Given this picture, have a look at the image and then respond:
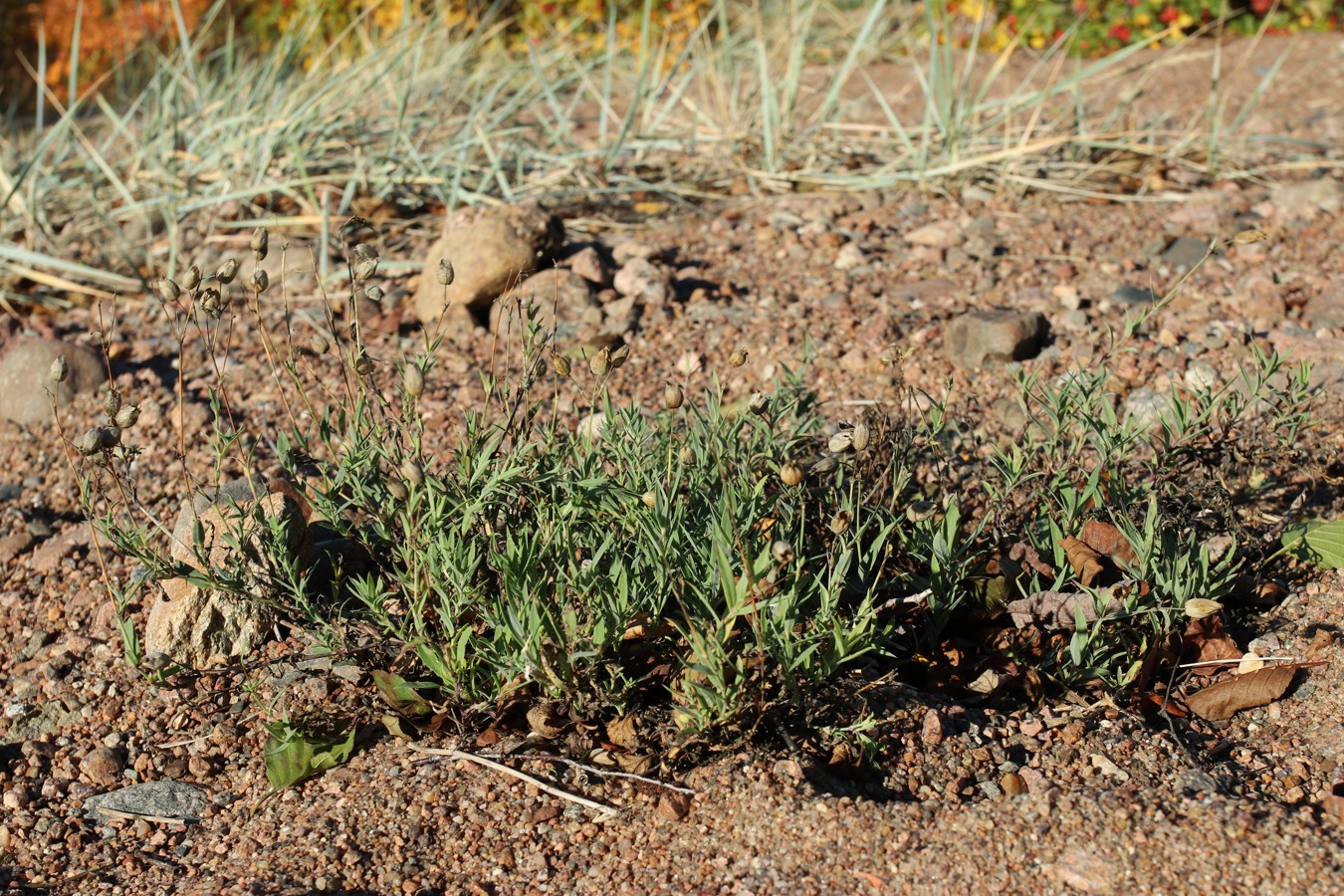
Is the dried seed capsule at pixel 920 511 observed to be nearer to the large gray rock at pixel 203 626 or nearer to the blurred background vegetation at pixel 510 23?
the large gray rock at pixel 203 626

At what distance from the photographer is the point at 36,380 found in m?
3.37

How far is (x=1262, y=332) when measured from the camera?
11.0 ft

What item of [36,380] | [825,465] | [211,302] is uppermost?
[211,302]

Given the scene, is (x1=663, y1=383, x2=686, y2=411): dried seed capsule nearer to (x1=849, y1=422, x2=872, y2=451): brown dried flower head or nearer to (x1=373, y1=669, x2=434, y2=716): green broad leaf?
(x1=849, y1=422, x2=872, y2=451): brown dried flower head

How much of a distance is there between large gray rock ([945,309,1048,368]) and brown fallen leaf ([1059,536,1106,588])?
977mm

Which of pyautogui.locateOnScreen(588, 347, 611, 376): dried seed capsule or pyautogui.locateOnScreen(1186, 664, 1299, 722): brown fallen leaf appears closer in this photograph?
pyautogui.locateOnScreen(588, 347, 611, 376): dried seed capsule

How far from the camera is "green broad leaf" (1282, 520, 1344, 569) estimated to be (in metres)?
2.35

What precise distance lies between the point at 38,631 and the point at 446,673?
109 centimetres

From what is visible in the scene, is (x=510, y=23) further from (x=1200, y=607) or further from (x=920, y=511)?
(x=1200, y=607)

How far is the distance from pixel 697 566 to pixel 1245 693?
983mm

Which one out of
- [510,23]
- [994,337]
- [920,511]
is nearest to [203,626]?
[920,511]

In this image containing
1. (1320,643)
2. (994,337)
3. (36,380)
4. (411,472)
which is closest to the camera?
(411,472)

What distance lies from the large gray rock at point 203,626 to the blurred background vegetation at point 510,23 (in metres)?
3.51

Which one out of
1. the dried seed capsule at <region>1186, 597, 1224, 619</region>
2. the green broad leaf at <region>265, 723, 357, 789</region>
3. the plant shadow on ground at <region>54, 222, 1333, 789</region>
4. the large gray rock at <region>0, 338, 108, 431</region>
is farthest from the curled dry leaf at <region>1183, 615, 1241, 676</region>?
the large gray rock at <region>0, 338, 108, 431</region>
